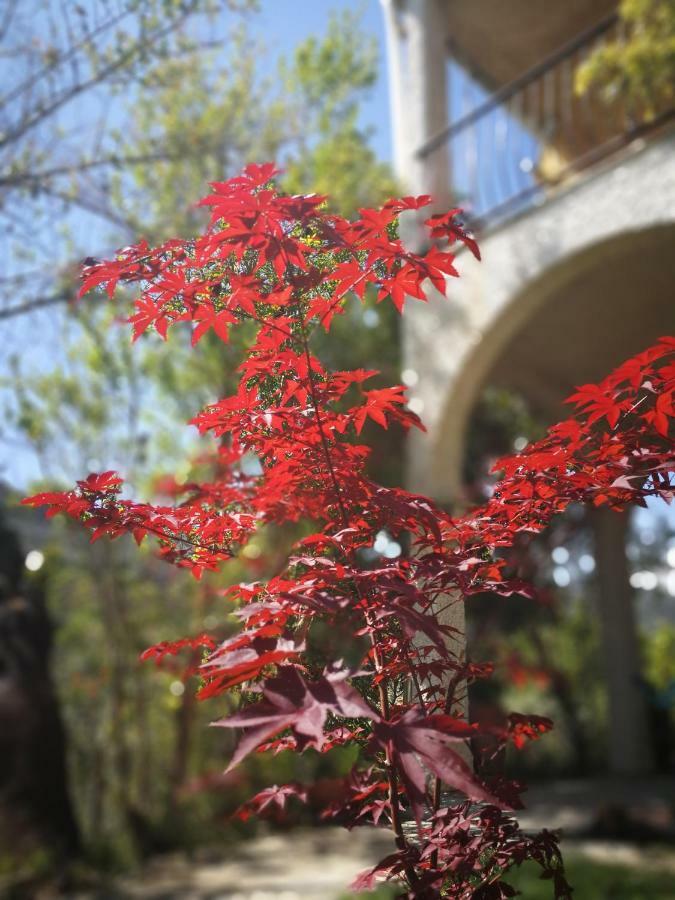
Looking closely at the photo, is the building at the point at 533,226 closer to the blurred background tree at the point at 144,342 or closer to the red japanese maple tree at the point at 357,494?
the blurred background tree at the point at 144,342

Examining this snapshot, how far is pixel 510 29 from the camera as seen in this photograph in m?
6.57

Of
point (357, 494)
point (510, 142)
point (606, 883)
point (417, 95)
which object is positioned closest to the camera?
point (357, 494)

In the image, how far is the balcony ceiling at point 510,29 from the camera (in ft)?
20.7

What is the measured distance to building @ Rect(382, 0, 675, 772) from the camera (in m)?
4.59

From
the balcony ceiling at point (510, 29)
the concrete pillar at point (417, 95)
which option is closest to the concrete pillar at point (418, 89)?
the concrete pillar at point (417, 95)

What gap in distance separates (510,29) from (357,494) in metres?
6.08

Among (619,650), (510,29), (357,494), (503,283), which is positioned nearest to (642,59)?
Result: (503,283)

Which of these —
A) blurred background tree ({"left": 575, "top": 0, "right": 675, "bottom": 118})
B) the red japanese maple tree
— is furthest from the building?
the red japanese maple tree

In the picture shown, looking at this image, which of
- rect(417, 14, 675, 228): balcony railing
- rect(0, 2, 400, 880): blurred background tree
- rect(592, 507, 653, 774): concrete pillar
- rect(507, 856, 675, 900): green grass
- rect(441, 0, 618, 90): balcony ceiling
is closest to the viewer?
rect(507, 856, 675, 900): green grass

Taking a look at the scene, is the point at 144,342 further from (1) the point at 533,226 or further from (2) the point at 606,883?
(2) the point at 606,883

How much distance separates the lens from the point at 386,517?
1.68 meters

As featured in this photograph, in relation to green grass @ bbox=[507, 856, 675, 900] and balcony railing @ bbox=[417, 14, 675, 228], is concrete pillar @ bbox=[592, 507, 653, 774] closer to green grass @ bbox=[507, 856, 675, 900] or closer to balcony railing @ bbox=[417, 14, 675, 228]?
green grass @ bbox=[507, 856, 675, 900]

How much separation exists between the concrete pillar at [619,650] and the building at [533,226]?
12 mm

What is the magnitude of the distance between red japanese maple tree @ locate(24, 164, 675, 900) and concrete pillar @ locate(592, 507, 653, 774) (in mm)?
5807
